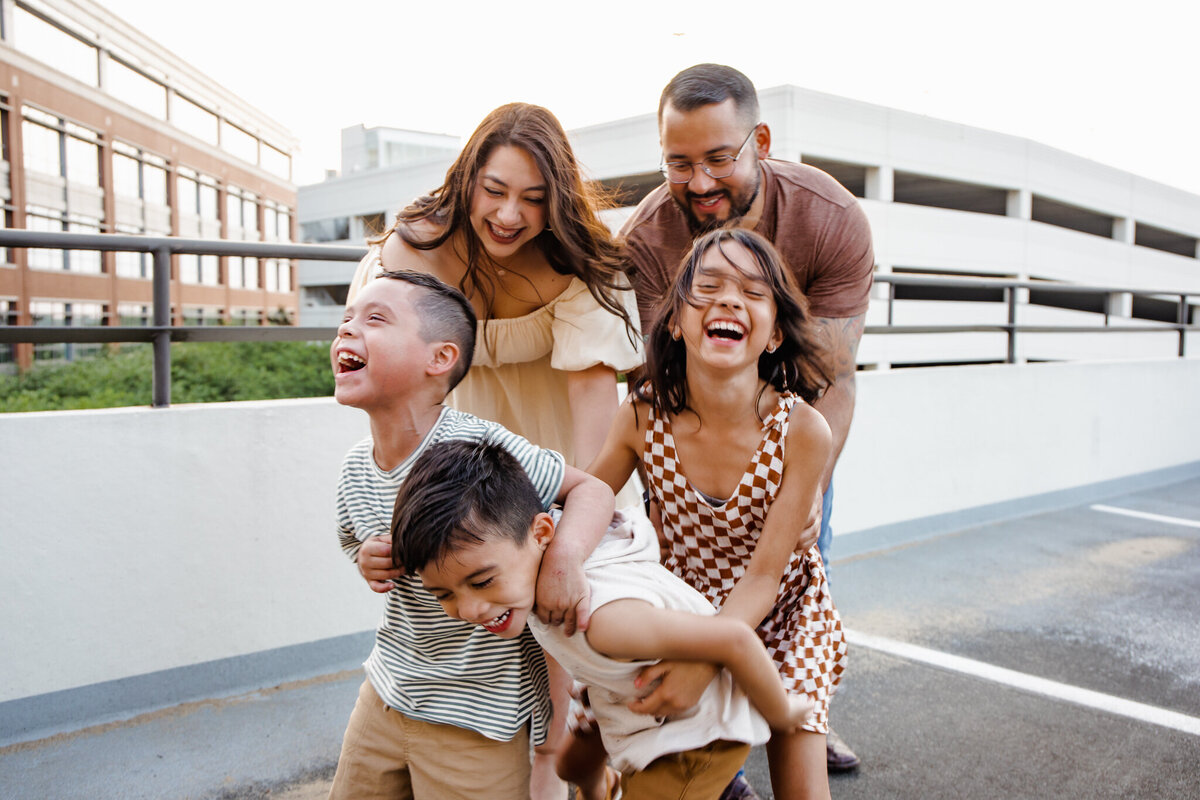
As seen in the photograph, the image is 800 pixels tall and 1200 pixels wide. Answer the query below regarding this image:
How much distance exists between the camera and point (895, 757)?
258cm

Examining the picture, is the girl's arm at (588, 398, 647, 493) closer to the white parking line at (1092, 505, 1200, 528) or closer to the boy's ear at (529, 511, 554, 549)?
the boy's ear at (529, 511, 554, 549)

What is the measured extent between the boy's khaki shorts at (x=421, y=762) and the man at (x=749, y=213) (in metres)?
1.07

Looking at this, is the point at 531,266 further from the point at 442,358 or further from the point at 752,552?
the point at 752,552

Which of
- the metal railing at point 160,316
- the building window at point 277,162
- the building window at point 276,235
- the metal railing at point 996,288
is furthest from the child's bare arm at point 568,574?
the building window at point 277,162

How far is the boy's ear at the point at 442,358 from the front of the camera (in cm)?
162

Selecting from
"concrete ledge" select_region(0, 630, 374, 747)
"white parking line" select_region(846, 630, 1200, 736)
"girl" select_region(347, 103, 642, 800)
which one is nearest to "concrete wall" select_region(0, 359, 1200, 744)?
"concrete ledge" select_region(0, 630, 374, 747)

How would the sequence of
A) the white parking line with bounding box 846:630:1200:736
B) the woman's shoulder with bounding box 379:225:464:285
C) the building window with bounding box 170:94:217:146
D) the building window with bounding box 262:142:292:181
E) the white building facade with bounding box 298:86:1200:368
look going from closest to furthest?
1. the woman's shoulder with bounding box 379:225:464:285
2. the white parking line with bounding box 846:630:1200:736
3. the white building facade with bounding box 298:86:1200:368
4. the building window with bounding box 170:94:217:146
5. the building window with bounding box 262:142:292:181

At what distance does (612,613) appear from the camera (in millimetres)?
1463

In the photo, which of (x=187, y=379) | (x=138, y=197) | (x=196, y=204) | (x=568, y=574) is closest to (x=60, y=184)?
(x=138, y=197)

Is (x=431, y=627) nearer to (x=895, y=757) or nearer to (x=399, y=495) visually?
(x=399, y=495)

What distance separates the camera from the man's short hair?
2.22 metres

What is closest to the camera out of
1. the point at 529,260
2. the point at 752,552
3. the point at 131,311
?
the point at 752,552

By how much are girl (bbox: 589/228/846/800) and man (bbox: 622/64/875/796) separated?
0.36 meters

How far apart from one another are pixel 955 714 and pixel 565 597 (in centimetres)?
206
